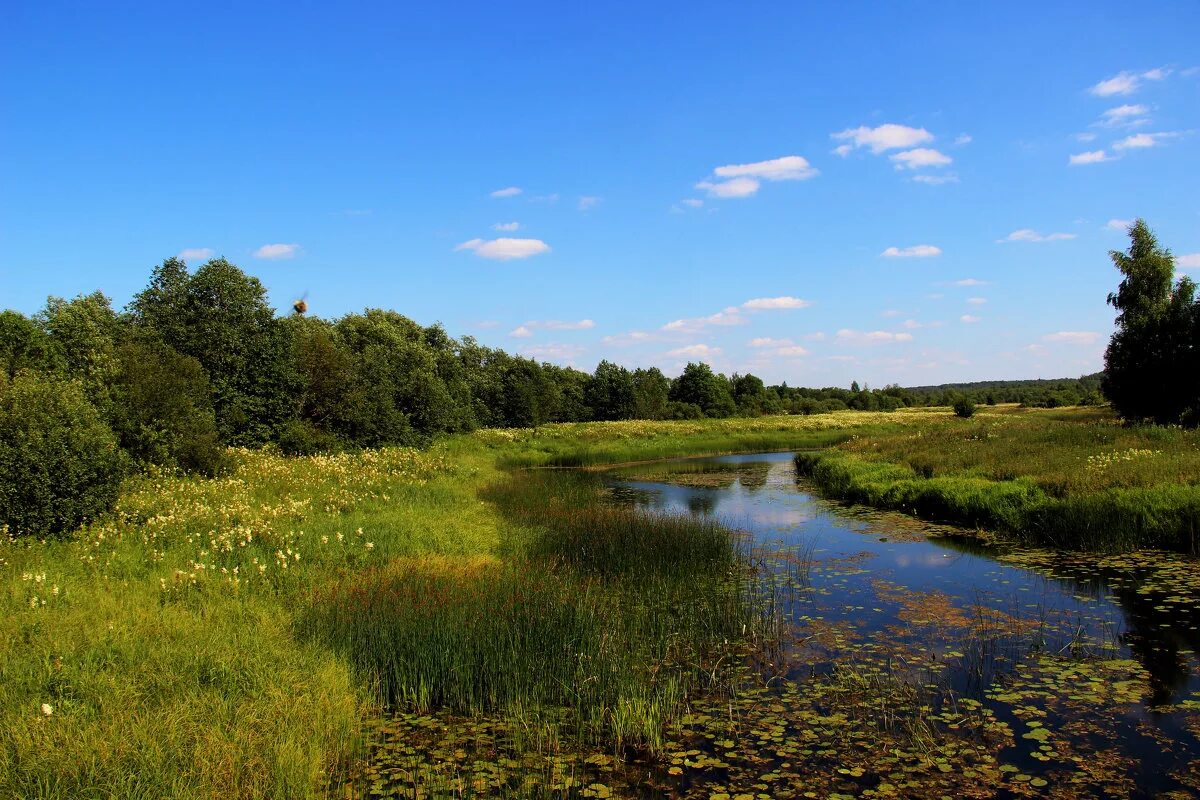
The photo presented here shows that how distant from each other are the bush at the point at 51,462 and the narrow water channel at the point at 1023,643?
1187 cm

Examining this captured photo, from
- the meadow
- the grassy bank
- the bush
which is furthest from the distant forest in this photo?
the grassy bank

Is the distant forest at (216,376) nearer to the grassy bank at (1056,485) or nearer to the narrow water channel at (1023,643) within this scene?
the narrow water channel at (1023,643)

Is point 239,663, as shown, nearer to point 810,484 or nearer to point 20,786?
point 20,786

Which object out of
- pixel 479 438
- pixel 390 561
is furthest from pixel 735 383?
pixel 390 561

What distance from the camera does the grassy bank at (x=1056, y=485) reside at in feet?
46.6

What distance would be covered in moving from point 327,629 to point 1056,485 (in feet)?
56.8

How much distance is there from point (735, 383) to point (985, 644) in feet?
355

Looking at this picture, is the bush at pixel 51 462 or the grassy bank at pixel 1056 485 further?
the grassy bank at pixel 1056 485

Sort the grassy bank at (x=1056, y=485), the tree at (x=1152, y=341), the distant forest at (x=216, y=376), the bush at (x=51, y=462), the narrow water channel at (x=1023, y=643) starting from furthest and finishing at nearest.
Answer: the tree at (x=1152, y=341)
the distant forest at (x=216, y=376)
the grassy bank at (x=1056, y=485)
the bush at (x=51, y=462)
the narrow water channel at (x=1023, y=643)

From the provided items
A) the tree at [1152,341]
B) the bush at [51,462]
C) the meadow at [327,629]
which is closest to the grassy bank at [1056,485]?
the meadow at [327,629]

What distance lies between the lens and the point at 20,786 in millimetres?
4867

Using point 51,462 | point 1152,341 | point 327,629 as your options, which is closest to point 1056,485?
point 327,629

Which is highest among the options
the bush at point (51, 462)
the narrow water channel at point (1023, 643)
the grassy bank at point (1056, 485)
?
the bush at point (51, 462)

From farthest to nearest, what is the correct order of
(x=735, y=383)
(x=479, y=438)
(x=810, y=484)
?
(x=735, y=383), (x=479, y=438), (x=810, y=484)
